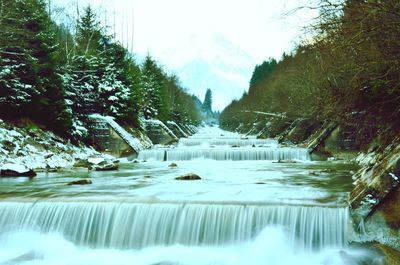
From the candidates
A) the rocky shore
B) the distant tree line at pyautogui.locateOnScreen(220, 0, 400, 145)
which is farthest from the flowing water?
the rocky shore

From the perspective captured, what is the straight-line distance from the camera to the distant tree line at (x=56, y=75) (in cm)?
1875

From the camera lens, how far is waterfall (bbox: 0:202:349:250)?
28.9 feet

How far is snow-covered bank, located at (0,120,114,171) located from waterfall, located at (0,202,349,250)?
23.8 ft

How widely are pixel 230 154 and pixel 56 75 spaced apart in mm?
9734

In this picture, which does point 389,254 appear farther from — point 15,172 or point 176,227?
point 15,172

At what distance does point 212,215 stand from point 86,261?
2696mm

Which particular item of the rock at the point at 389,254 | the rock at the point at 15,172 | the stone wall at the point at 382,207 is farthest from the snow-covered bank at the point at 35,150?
the rock at the point at 389,254

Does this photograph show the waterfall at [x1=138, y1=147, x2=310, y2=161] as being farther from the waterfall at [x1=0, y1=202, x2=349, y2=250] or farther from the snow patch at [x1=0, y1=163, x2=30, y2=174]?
the waterfall at [x1=0, y1=202, x2=349, y2=250]

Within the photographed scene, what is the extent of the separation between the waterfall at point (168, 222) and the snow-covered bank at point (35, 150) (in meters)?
7.26

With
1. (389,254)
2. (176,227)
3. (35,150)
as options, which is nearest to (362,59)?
(389,254)

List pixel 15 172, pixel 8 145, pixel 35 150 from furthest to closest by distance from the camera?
1. pixel 35 150
2. pixel 8 145
3. pixel 15 172

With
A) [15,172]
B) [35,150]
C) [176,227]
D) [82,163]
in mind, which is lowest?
[176,227]

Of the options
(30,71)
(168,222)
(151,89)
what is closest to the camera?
(168,222)

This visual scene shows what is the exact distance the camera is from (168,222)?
9500mm
